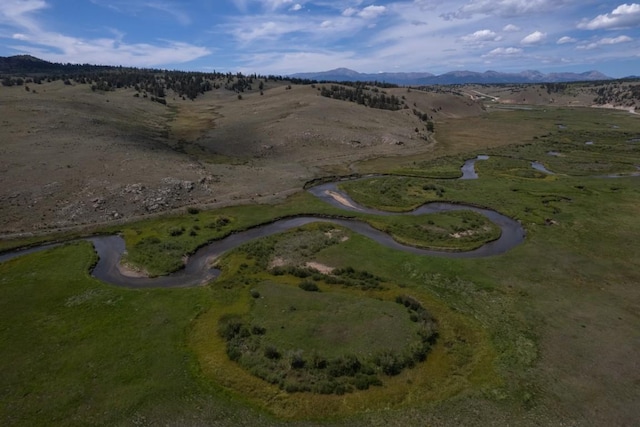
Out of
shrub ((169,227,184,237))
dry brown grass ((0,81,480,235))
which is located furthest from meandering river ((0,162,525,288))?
dry brown grass ((0,81,480,235))

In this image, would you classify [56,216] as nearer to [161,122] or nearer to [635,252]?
[635,252]

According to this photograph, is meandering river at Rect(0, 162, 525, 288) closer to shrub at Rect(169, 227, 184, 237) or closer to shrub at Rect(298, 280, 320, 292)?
shrub at Rect(169, 227, 184, 237)

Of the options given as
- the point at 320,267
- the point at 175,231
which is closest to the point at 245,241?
the point at 175,231

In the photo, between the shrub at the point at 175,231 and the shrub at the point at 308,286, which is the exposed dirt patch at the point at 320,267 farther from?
the shrub at the point at 175,231

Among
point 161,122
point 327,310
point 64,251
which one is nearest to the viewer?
point 327,310

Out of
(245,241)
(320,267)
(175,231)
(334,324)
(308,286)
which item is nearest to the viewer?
(334,324)

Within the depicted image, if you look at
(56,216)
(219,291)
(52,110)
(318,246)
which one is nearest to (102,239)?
(56,216)

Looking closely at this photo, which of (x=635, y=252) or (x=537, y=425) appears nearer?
(x=537, y=425)

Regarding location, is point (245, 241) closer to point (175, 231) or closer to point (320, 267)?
point (175, 231)
